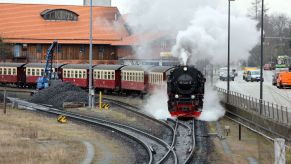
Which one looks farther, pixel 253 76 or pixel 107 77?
pixel 253 76

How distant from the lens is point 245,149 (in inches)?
856

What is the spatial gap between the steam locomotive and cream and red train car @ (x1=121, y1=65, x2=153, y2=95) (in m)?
15.1

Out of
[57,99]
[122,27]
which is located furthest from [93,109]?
[122,27]

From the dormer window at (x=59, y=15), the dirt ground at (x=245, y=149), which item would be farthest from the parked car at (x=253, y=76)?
the dirt ground at (x=245, y=149)

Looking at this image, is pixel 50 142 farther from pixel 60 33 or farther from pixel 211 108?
pixel 60 33

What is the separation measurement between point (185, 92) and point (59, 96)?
1882 centimetres

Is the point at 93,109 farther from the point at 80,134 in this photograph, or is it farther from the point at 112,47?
the point at 112,47

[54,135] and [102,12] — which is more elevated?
[102,12]

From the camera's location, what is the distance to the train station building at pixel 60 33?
80.8 metres

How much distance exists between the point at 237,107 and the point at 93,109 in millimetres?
11010

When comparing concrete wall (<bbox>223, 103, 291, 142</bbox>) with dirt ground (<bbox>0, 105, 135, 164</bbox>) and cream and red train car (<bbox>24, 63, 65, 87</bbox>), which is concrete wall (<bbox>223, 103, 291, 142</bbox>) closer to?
dirt ground (<bbox>0, 105, 135, 164</bbox>)

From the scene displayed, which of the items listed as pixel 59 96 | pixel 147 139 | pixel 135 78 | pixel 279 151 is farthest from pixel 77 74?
pixel 279 151

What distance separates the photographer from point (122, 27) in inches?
3135

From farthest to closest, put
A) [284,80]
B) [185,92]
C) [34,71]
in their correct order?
1. [34,71]
2. [284,80]
3. [185,92]
